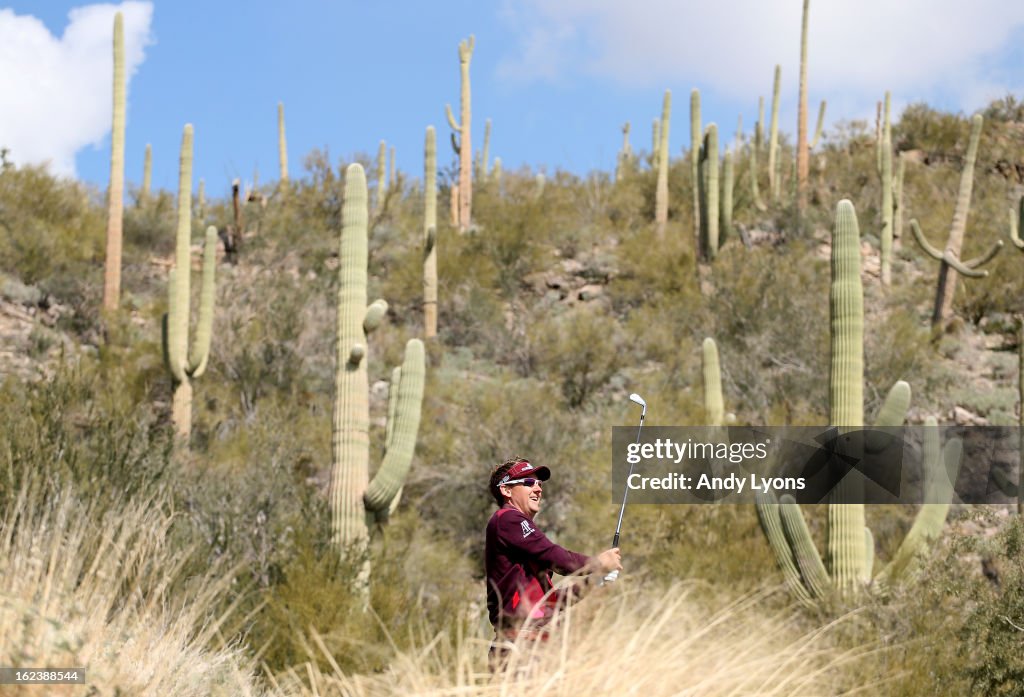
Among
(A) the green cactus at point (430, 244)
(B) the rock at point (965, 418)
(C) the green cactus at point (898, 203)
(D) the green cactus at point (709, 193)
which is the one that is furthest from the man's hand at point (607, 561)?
(C) the green cactus at point (898, 203)

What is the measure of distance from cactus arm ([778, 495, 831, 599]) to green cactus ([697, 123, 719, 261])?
11.6 m

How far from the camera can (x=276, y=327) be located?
20375 millimetres

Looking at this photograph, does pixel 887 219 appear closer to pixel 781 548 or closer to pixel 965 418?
pixel 965 418

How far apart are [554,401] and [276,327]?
5.53 meters

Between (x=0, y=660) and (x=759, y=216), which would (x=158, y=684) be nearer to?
(x=0, y=660)

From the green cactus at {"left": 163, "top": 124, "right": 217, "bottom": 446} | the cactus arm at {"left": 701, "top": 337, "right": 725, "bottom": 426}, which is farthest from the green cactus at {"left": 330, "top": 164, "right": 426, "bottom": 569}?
the green cactus at {"left": 163, "top": 124, "right": 217, "bottom": 446}

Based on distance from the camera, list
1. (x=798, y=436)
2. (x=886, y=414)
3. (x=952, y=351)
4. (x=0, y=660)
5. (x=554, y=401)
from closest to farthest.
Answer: (x=0, y=660), (x=886, y=414), (x=798, y=436), (x=554, y=401), (x=952, y=351)

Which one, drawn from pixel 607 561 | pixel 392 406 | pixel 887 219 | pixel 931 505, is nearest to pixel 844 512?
pixel 931 505

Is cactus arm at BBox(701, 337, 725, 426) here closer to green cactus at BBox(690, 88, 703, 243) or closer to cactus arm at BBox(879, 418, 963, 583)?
cactus arm at BBox(879, 418, 963, 583)

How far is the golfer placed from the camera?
4.57m

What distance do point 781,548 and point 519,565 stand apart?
7.38 metres

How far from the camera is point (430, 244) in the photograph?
2170 cm

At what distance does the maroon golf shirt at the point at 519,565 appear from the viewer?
4.59 m

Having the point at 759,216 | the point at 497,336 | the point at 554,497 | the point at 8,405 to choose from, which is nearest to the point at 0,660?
the point at 8,405
